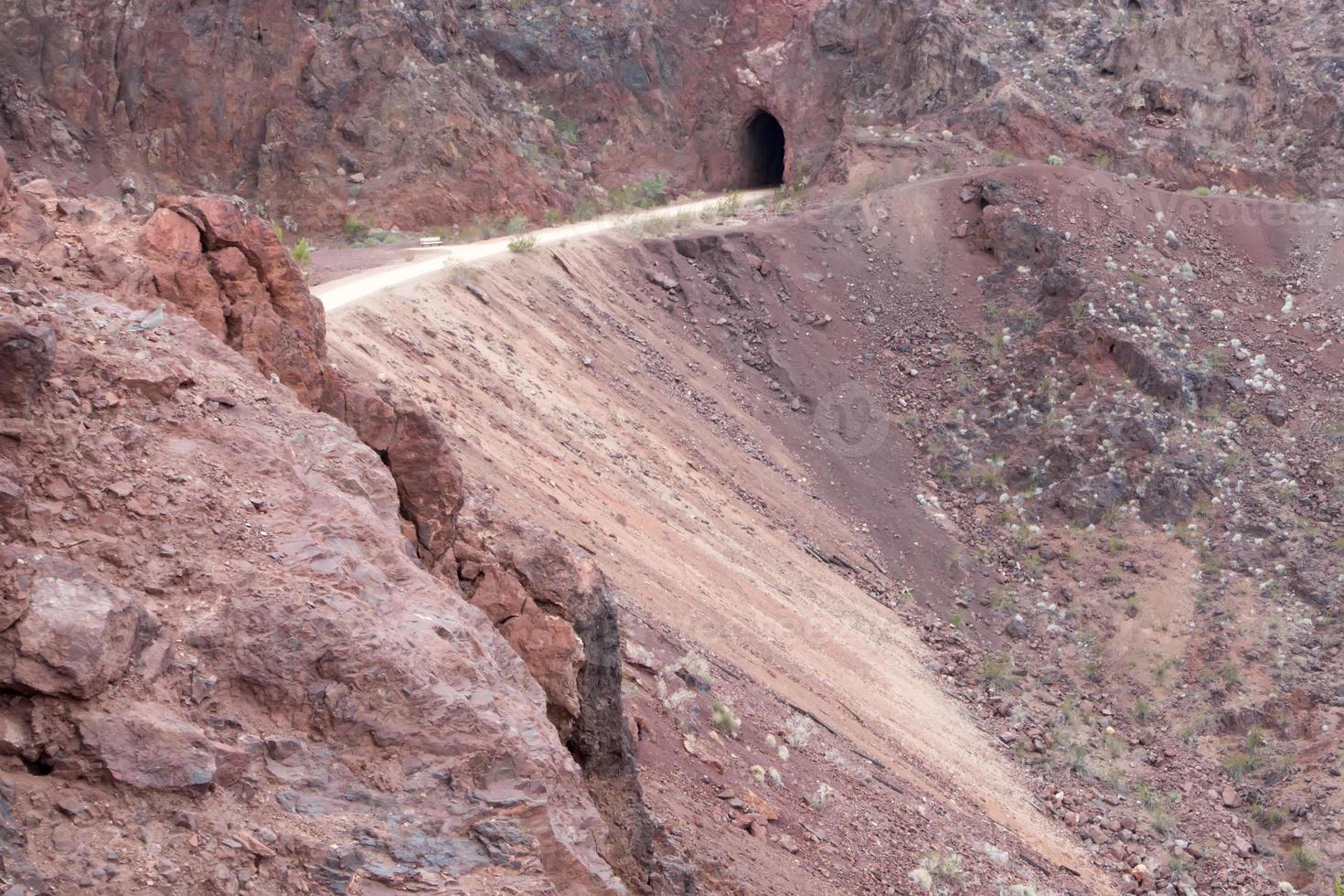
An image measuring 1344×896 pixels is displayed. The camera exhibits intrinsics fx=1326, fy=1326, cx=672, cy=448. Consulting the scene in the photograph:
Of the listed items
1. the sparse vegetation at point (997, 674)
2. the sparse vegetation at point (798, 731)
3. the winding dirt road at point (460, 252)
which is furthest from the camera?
the sparse vegetation at point (997, 674)

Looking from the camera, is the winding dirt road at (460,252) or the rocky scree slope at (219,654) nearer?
the rocky scree slope at (219,654)

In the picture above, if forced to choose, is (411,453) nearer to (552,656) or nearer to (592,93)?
(552,656)

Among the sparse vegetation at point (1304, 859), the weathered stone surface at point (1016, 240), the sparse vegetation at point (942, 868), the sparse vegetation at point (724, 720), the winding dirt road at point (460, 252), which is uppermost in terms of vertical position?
the weathered stone surface at point (1016, 240)

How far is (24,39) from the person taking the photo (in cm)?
2378

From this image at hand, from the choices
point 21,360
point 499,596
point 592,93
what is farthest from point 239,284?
point 592,93

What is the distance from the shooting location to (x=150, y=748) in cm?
443

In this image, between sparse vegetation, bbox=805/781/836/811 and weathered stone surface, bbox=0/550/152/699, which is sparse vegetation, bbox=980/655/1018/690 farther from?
weathered stone surface, bbox=0/550/152/699

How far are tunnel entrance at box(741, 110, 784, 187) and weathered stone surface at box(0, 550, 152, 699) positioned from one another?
29356 mm

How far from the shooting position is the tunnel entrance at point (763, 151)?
33000 millimetres

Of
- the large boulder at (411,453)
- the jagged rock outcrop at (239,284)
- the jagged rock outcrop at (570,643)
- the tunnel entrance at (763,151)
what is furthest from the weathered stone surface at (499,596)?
the tunnel entrance at (763,151)

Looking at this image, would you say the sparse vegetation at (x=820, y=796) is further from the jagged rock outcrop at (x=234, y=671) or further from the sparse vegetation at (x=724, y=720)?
the jagged rock outcrop at (x=234, y=671)

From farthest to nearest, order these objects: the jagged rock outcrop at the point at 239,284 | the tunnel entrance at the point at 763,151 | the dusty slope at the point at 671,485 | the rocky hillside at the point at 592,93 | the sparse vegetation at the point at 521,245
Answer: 1. the tunnel entrance at the point at 763,151
2. the rocky hillside at the point at 592,93
3. the sparse vegetation at the point at 521,245
4. the dusty slope at the point at 671,485
5. the jagged rock outcrop at the point at 239,284

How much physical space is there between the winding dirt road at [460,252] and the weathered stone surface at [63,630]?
11.4 metres

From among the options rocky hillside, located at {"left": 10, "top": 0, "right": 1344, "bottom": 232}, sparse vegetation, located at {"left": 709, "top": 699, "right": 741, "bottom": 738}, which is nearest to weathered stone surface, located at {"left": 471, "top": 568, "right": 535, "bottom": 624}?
sparse vegetation, located at {"left": 709, "top": 699, "right": 741, "bottom": 738}
